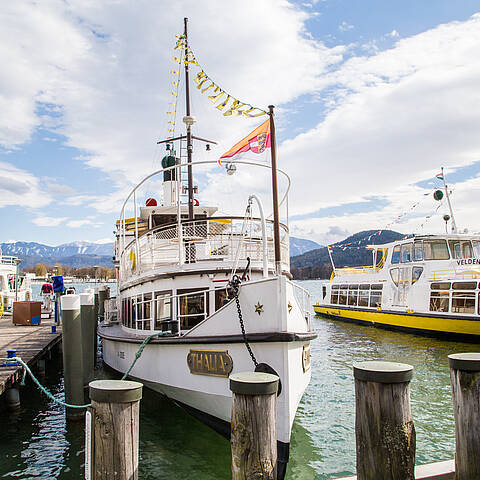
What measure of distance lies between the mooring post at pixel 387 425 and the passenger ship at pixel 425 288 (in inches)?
733

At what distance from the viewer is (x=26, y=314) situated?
18.8 meters

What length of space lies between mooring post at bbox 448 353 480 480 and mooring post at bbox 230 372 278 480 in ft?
6.02

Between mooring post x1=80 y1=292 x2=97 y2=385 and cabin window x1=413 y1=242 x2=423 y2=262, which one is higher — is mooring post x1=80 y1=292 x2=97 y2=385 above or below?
below

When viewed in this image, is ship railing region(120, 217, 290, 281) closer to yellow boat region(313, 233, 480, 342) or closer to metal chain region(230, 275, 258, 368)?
metal chain region(230, 275, 258, 368)

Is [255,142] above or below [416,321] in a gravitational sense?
above

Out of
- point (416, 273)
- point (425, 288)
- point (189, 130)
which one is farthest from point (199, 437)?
point (416, 273)

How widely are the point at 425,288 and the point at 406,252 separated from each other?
3170mm

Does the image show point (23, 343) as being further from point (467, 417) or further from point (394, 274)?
point (394, 274)

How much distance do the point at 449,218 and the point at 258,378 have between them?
27.6 m

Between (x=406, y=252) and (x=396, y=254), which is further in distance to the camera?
(x=396, y=254)

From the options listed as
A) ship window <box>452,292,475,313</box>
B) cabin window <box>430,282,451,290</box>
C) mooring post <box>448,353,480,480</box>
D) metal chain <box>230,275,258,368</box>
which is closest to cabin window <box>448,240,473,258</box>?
cabin window <box>430,282,451,290</box>

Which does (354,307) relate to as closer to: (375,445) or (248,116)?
(248,116)

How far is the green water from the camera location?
7.46 metres

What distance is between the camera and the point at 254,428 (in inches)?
159
